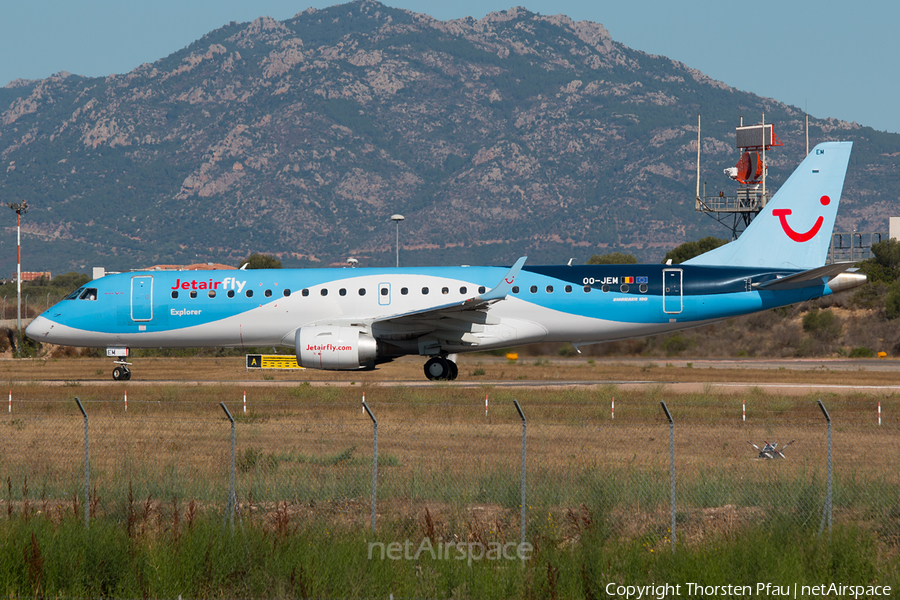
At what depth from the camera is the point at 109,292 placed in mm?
30469

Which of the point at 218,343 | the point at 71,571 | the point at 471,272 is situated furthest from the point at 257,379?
the point at 71,571

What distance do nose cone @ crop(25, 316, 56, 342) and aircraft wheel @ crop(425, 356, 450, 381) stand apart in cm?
1300

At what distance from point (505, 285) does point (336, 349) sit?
5711mm

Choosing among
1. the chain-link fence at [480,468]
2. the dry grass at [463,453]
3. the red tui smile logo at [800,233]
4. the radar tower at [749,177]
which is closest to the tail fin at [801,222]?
the red tui smile logo at [800,233]

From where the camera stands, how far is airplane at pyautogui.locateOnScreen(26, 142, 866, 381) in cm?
2844

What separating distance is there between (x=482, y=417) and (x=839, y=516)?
10382 millimetres

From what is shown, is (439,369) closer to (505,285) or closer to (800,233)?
(505,285)

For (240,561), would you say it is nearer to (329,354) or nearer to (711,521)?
(711,521)

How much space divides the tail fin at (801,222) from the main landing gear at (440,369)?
28.6ft

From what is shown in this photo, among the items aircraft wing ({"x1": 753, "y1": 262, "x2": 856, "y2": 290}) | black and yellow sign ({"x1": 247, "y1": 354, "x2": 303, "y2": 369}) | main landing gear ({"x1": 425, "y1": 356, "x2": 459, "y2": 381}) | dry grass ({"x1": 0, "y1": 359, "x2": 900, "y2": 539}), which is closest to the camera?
dry grass ({"x1": 0, "y1": 359, "x2": 900, "y2": 539})

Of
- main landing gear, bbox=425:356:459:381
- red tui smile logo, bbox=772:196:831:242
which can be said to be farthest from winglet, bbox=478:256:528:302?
red tui smile logo, bbox=772:196:831:242

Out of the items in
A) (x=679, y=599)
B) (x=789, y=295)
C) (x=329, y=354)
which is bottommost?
(x=679, y=599)

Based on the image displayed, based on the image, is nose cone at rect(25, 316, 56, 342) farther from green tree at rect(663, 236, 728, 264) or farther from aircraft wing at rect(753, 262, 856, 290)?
green tree at rect(663, 236, 728, 264)

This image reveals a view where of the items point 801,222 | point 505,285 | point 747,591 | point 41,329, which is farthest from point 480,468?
point 41,329
